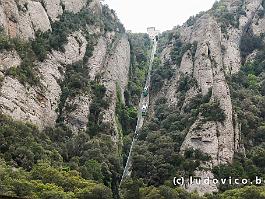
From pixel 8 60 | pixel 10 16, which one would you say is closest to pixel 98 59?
pixel 10 16

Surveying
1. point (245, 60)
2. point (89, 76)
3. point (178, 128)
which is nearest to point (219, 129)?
point (178, 128)

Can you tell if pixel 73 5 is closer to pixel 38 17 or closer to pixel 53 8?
pixel 53 8

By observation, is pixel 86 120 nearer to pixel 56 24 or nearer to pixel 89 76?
pixel 89 76

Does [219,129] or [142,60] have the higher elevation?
[142,60]

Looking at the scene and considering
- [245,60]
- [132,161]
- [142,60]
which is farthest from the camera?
[142,60]

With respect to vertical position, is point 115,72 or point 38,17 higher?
point 38,17

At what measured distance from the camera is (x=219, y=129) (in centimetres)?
5912

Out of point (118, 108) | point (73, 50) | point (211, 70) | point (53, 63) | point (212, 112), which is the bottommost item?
point (212, 112)

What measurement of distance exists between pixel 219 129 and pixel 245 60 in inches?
1181

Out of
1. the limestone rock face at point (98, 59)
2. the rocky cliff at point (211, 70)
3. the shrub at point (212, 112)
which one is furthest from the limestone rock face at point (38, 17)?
the shrub at point (212, 112)

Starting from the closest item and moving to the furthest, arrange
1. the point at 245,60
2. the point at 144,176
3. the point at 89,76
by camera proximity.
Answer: the point at 144,176 → the point at 89,76 → the point at 245,60

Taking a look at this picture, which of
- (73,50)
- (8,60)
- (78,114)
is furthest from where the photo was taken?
(73,50)

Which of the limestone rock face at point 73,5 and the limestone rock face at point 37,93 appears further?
the limestone rock face at point 73,5

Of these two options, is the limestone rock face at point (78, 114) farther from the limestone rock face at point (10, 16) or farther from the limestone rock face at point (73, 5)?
the limestone rock face at point (73, 5)
